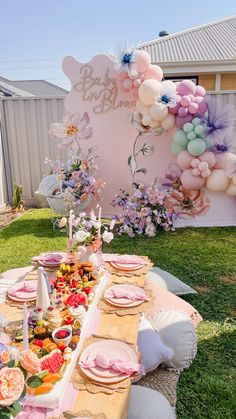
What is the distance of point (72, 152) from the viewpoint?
5.52 m

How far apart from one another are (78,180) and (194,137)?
5.56ft

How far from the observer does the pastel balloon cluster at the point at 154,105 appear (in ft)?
15.1

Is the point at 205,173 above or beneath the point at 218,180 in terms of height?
above

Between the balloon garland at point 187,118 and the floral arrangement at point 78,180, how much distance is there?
3.27 feet

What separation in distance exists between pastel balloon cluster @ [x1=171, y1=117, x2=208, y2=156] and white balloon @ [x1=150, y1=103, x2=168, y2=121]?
12.1 inches

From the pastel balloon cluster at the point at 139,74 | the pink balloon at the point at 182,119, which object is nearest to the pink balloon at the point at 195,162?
the pink balloon at the point at 182,119

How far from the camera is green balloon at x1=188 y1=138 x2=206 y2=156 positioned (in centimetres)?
469

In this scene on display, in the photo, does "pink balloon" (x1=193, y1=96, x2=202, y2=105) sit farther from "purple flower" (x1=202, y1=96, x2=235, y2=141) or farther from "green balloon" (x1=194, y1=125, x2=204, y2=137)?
"green balloon" (x1=194, y1=125, x2=204, y2=137)

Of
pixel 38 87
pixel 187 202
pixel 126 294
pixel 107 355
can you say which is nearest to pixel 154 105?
pixel 187 202

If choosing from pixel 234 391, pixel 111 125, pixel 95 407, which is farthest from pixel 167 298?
pixel 111 125

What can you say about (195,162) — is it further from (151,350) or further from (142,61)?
(151,350)

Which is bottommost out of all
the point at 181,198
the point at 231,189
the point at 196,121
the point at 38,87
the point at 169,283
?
the point at 169,283

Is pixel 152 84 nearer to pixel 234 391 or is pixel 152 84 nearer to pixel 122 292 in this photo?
pixel 122 292

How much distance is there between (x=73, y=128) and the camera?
536 cm
